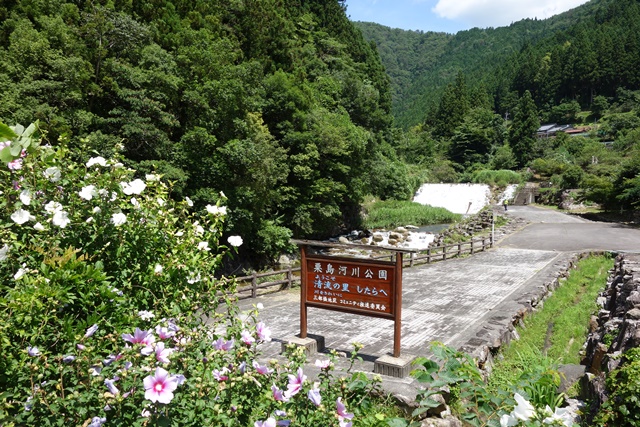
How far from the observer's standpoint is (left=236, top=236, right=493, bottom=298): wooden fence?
31.3 ft

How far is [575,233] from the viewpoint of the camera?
20641 mm

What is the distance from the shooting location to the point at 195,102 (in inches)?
646

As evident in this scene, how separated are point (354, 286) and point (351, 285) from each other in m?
0.04

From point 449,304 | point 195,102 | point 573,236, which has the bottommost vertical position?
point 573,236

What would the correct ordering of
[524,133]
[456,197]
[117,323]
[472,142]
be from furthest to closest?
[472,142] < [524,133] < [456,197] < [117,323]

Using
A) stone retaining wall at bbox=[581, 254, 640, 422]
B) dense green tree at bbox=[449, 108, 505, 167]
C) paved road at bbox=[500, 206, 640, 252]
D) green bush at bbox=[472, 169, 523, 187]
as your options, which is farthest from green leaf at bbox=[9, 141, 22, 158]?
dense green tree at bbox=[449, 108, 505, 167]

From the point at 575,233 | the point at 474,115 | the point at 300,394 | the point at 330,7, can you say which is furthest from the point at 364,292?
the point at 474,115

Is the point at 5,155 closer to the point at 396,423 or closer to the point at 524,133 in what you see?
the point at 396,423

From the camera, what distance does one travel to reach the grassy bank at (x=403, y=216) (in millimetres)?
29922

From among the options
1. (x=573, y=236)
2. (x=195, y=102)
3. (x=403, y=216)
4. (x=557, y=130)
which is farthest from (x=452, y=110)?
(x=195, y=102)

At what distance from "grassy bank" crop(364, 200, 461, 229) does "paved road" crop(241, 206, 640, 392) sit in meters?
12.0

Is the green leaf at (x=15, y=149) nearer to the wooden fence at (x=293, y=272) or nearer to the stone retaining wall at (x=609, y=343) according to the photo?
the stone retaining wall at (x=609, y=343)

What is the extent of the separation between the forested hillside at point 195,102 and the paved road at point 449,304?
695 cm

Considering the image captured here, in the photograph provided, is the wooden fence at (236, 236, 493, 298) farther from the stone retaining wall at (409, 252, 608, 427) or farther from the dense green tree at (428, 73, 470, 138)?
the dense green tree at (428, 73, 470, 138)
